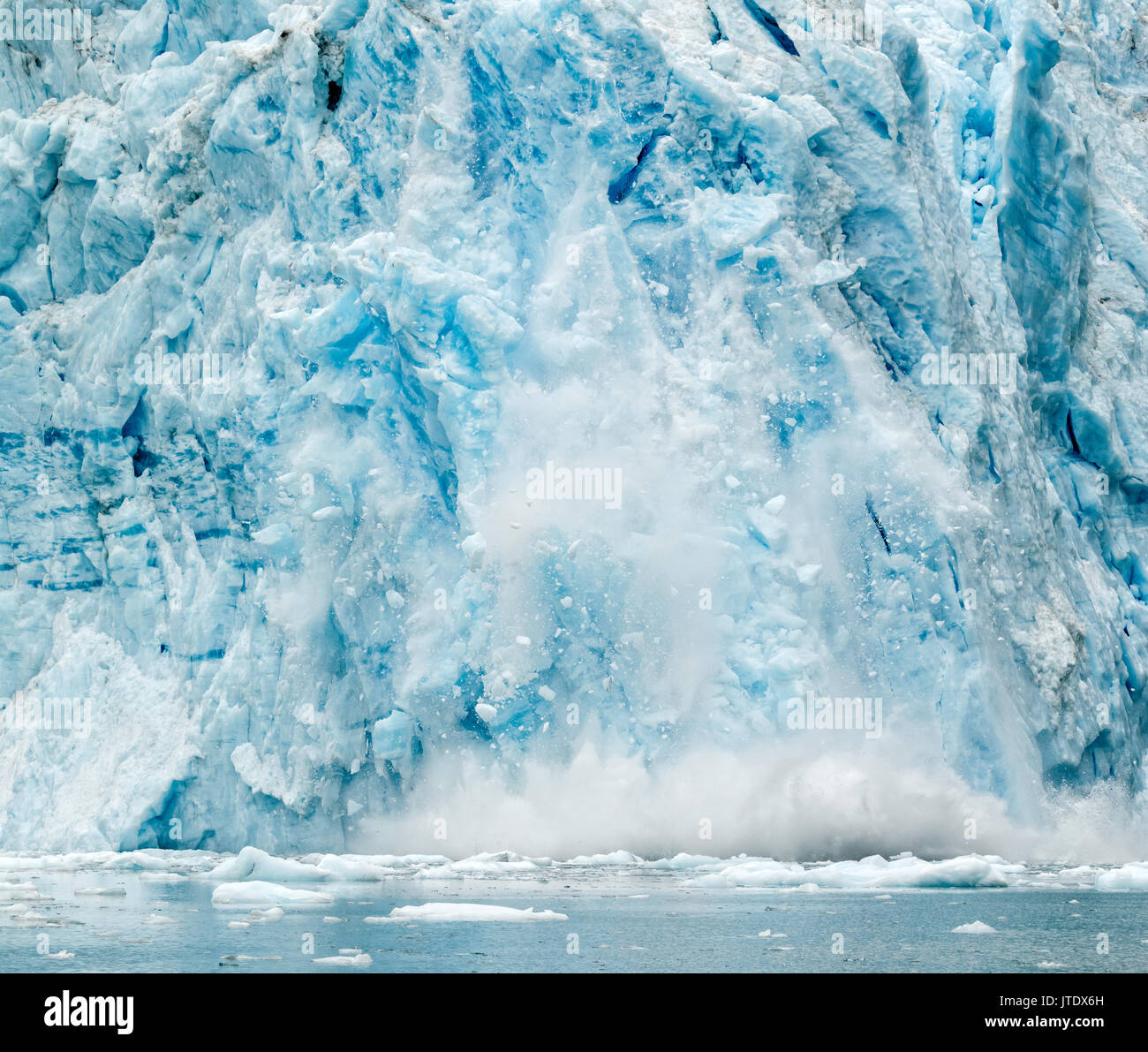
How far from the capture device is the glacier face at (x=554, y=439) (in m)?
13.7

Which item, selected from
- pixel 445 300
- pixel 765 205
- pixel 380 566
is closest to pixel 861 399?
pixel 765 205

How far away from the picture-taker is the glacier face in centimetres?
1370

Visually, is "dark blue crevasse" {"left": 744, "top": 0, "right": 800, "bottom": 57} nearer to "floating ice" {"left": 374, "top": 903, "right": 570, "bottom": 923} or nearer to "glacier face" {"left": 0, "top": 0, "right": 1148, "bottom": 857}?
"glacier face" {"left": 0, "top": 0, "right": 1148, "bottom": 857}

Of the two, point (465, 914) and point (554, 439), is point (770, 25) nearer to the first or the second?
point (554, 439)

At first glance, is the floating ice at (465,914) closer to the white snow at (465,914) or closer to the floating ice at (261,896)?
the white snow at (465,914)

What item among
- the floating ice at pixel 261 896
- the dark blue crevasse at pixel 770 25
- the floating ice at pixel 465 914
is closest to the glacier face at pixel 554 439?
the dark blue crevasse at pixel 770 25

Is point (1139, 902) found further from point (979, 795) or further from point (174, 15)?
point (174, 15)

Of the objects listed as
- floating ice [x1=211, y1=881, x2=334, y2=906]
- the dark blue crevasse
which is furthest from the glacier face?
floating ice [x1=211, y1=881, x2=334, y2=906]

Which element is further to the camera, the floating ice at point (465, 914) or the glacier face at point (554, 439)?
the glacier face at point (554, 439)

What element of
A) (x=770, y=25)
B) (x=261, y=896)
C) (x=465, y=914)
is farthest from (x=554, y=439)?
(x=465, y=914)

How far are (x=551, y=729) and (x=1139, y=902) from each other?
5637mm

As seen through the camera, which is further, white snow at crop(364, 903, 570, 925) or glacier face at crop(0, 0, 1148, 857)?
glacier face at crop(0, 0, 1148, 857)

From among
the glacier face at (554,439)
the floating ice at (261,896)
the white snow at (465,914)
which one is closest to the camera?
the white snow at (465,914)

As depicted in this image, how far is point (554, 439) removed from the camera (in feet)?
46.0
